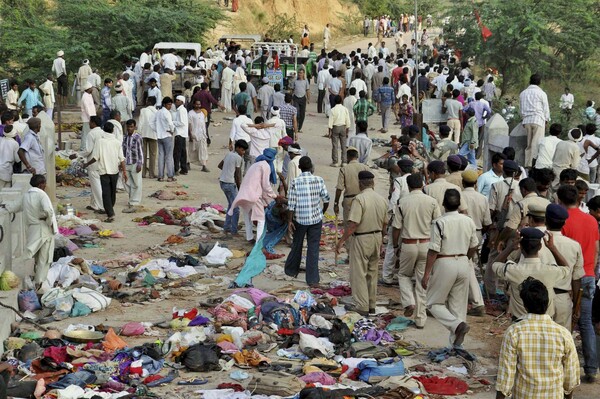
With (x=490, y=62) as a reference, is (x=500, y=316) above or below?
below

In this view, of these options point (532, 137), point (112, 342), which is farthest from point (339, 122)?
point (112, 342)

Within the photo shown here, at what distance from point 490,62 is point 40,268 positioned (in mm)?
25423

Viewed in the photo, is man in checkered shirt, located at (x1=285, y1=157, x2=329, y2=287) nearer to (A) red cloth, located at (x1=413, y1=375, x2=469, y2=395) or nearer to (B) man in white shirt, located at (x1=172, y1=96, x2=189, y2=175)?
(A) red cloth, located at (x1=413, y1=375, x2=469, y2=395)

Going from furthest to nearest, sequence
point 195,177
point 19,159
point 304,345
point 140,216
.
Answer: point 195,177 → point 140,216 → point 19,159 → point 304,345

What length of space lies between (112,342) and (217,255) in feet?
13.3

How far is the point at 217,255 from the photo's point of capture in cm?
1465

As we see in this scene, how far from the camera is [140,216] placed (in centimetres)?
1783

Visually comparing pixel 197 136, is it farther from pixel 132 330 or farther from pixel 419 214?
pixel 419 214

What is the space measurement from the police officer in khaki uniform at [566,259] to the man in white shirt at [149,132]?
11.9m

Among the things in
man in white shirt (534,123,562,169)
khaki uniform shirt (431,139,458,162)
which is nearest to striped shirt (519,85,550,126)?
khaki uniform shirt (431,139,458,162)

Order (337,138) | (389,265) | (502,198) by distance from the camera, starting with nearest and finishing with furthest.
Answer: (502,198), (389,265), (337,138)

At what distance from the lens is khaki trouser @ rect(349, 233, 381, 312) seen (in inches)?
464

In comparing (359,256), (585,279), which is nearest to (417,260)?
(359,256)

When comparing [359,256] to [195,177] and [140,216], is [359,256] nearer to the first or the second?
[140,216]
